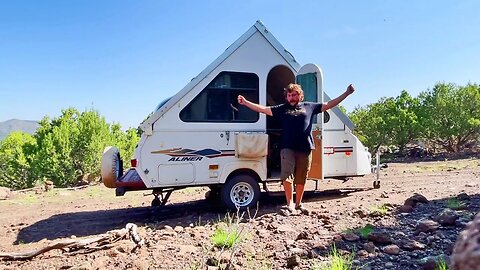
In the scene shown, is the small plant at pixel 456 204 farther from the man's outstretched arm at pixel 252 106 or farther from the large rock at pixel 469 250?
the large rock at pixel 469 250

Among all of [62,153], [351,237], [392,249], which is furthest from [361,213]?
[62,153]

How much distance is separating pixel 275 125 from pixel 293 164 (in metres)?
1.94

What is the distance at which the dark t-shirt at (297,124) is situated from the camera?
19.2ft

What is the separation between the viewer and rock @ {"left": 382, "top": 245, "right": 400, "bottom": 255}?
11.5 ft

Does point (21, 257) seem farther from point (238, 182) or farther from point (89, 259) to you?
point (238, 182)

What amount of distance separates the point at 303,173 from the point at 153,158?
2416 mm

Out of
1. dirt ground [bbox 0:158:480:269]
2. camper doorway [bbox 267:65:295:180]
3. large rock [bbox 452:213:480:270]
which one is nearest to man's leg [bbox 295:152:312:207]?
dirt ground [bbox 0:158:480:269]

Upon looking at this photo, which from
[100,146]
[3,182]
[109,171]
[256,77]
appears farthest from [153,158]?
[3,182]

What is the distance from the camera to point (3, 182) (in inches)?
588

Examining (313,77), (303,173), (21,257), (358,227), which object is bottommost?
(21,257)

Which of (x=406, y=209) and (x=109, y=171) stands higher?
(x=109, y=171)

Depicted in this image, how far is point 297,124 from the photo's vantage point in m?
5.84

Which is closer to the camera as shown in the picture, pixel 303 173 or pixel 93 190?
pixel 303 173

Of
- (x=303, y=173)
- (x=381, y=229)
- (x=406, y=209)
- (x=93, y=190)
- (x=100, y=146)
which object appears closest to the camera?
(x=381, y=229)
